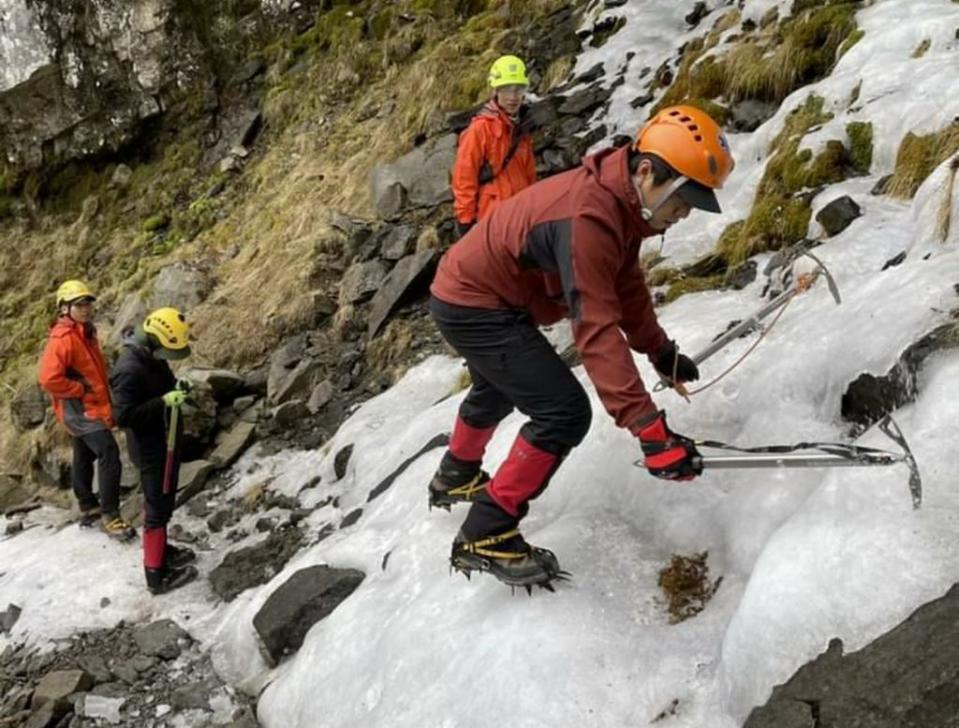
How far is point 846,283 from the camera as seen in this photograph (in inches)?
245

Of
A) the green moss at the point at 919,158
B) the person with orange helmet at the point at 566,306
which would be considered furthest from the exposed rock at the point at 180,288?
the green moss at the point at 919,158

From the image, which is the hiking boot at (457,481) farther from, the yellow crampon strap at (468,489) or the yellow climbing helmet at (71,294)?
the yellow climbing helmet at (71,294)

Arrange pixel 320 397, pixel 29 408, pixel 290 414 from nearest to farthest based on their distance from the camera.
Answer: pixel 290 414, pixel 320 397, pixel 29 408

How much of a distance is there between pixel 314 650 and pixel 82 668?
2530mm

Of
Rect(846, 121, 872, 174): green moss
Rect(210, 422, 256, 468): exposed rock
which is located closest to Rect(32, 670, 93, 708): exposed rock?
Rect(210, 422, 256, 468): exposed rock

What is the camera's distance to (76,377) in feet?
30.5

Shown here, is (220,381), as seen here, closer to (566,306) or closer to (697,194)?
(566,306)

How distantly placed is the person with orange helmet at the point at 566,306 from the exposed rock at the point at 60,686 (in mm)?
3630

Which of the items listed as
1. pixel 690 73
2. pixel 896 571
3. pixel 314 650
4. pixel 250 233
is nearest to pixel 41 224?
pixel 250 233

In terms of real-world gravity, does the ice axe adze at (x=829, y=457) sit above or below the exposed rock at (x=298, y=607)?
above

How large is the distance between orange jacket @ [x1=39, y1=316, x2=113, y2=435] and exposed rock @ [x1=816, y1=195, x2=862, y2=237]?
728 centimetres

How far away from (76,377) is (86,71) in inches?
481

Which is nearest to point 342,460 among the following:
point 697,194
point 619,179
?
point 619,179

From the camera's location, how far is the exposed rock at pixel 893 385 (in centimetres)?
422
